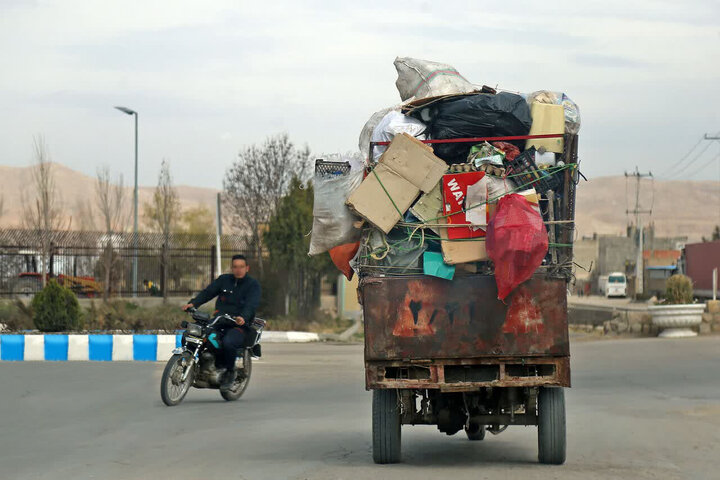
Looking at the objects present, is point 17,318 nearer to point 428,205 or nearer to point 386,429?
point 386,429

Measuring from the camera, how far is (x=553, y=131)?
8.90 meters

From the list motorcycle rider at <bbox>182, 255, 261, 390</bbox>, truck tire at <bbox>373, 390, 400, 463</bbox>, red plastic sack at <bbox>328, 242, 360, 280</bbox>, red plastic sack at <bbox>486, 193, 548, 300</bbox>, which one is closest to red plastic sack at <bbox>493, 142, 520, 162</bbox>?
red plastic sack at <bbox>486, 193, 548, 300</bbox>

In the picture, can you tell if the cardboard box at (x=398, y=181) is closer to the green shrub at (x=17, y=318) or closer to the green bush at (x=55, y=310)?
the green bush at (x=55, y=310)

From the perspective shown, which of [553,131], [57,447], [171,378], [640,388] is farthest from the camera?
[640,388]

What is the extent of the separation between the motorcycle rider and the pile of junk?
5.31 metres

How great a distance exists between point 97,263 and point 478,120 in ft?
104

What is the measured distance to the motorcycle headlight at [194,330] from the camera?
1389cm

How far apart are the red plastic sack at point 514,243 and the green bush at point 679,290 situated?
75.0 feet

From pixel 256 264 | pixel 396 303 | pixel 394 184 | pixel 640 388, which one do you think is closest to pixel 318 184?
pixel 394 184

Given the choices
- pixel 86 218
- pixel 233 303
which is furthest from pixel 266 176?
pixel 86 218

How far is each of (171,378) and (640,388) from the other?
7.13m

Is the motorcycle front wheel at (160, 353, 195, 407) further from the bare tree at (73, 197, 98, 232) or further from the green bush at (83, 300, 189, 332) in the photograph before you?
the bare tree at (73, 197, 98, 232)

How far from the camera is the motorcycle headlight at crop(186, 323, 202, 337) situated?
13.9 meters

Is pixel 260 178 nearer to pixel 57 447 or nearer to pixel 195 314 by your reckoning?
pixel 195 314
